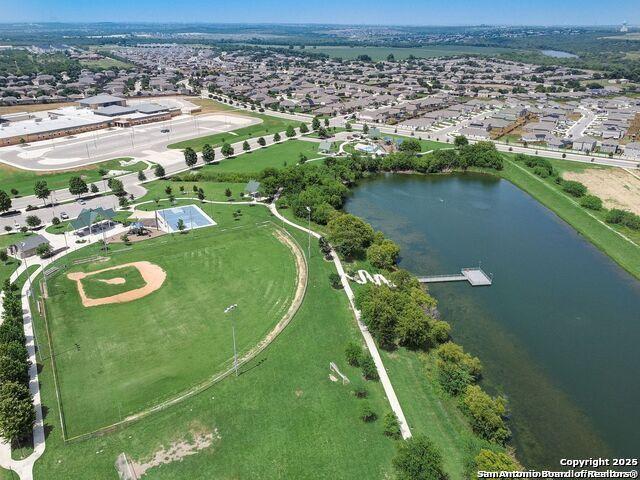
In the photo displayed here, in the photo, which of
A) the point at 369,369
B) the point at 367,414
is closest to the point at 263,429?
the point at 367,414

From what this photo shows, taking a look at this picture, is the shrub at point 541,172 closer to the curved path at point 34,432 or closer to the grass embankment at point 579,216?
the grass embankment at point 579,216

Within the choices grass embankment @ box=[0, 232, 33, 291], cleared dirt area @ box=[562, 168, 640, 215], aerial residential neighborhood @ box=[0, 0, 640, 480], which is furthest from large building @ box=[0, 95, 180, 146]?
cleared dirt area @ box=[562, 168, 640, 215]

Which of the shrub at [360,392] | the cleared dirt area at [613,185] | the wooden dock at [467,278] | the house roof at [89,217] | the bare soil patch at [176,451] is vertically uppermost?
the house roof at [89,217]

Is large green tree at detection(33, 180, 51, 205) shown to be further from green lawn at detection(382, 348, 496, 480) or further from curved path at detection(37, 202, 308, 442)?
green lawn at detection(382, 348, 496, 480)

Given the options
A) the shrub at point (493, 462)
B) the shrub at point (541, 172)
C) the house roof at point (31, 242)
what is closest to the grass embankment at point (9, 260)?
the house roof at point (31, 242)

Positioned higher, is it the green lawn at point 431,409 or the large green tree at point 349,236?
the large green tree at point 349,236

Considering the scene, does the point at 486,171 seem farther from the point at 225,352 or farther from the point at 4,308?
the point at 4,308
